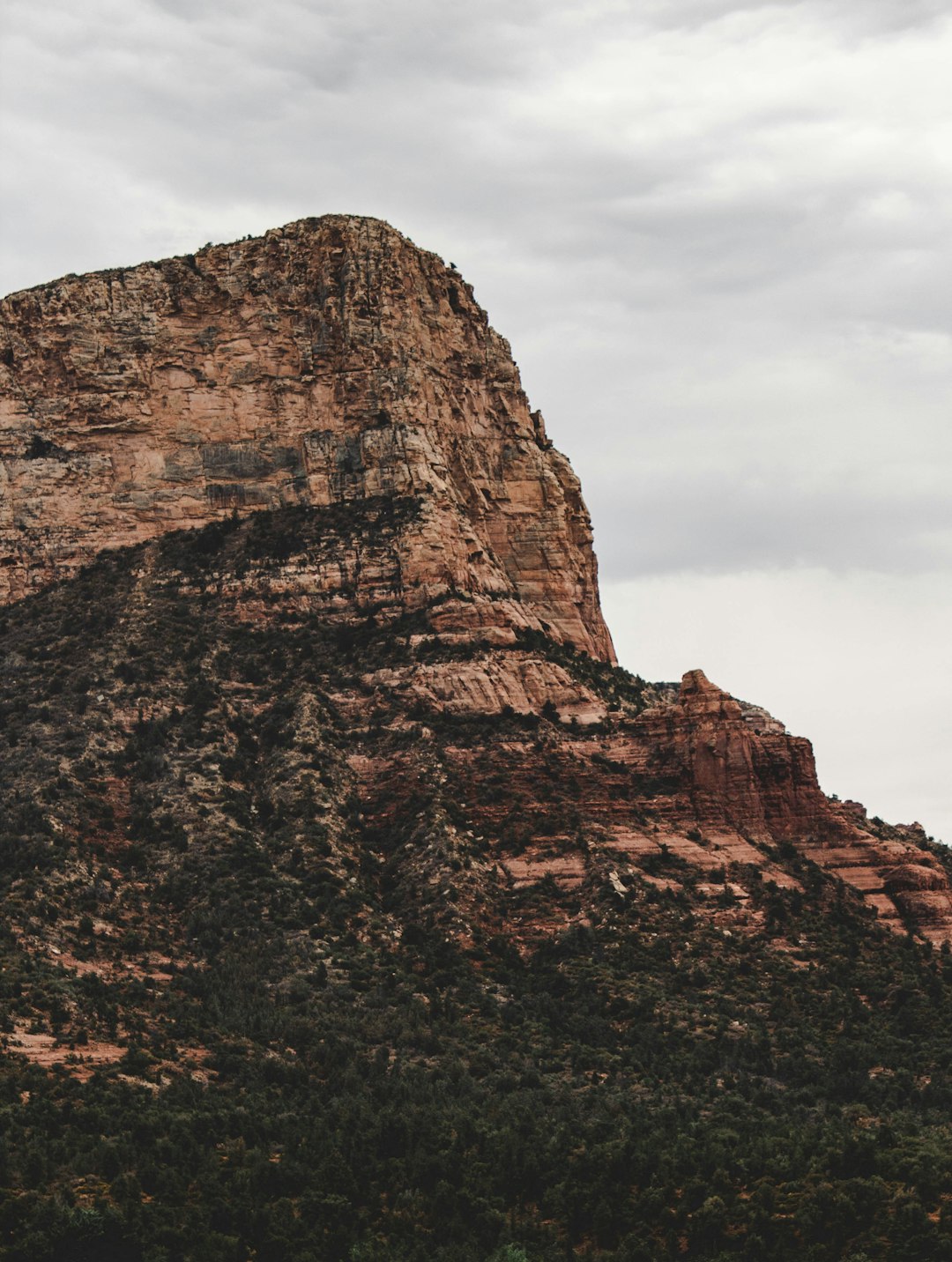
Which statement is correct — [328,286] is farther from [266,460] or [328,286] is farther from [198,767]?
[198,767]

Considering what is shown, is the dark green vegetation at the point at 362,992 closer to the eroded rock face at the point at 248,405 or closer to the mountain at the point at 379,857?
the mountain at the point at 379,857

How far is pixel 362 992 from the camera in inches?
2793

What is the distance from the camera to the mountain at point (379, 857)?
181 ft

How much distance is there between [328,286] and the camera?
330 ft

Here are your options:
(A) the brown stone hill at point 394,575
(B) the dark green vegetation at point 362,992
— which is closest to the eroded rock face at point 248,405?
(A) the brown stone hill at point 394,575

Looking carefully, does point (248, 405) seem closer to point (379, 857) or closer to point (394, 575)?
point (394, 575)

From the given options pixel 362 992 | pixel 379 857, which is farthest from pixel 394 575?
pixel 362 992

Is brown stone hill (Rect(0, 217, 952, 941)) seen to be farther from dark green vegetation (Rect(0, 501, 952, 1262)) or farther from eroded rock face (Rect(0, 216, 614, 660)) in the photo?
dark green vegetation (Rect(0, 501, 952, 1262))

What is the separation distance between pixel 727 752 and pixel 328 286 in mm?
33522

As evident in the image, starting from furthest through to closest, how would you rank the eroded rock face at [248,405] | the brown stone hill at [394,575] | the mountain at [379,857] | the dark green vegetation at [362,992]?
the eroded rock face at [248,405], the brown stone hill at [394,575], the mountain at [379,857], the dark green vegetation at [362,992]

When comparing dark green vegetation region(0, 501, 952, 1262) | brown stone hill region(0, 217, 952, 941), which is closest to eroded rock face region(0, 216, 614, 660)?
brown stone hill region(0, 217, 952, 941)

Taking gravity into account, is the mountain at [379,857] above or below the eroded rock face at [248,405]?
below

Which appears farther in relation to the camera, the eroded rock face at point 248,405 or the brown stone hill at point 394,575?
the eroded rock face at point 248,405

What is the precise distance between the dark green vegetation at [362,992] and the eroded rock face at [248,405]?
2.85 meters
